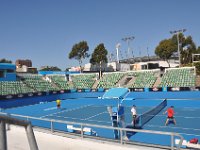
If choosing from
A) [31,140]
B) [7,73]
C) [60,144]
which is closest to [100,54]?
[7,73]

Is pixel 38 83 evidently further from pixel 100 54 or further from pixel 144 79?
Answer: pixel 100 54

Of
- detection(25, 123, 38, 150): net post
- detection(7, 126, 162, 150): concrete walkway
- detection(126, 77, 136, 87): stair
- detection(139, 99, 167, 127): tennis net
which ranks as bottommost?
detection(139, 99, 167, 127): tennis net

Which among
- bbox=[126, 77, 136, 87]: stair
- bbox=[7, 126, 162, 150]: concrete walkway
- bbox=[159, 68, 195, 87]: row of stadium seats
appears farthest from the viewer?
bbox=[126, 77, 136, 87]: stair

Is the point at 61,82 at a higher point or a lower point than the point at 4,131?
lower

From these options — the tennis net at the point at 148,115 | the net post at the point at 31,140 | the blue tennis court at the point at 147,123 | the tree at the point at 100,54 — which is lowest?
the blue tennis court at the point at 147,123

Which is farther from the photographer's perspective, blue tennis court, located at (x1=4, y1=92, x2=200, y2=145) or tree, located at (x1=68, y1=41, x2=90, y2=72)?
tree, located at (x1=68, y1=41, x2=90, y2=72)

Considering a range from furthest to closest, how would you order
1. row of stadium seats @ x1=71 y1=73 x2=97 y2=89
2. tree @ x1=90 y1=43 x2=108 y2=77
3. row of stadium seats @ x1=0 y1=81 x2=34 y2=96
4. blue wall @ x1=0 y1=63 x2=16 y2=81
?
tree @ x1=90 y1=43 x2=108 y2=77 < row of stadium seats @ x1=71 y1=73 x2=97 y2=89 < blue wall @ x1=0 y1=63 x2=16 y2=81 < row of stadium seats @ x1=0 y1=81 x2=34 y2=96

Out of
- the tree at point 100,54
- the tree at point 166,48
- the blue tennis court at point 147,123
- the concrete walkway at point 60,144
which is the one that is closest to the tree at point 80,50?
the tree at point 100,54

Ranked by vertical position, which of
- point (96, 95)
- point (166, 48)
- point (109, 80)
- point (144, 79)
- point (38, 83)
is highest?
point (166, 48)

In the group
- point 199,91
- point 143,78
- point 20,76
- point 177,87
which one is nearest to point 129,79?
point 143,78

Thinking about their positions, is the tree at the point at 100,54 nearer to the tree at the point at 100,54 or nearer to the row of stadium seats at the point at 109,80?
the tree at the point at 100,54

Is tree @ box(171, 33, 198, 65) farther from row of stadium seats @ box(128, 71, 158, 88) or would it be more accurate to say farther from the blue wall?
the blue wall

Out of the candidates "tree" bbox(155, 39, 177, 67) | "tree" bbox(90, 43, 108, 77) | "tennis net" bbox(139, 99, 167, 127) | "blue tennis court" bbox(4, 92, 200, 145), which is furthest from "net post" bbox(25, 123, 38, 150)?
"tree" bbox(90, 43, 108, 77)

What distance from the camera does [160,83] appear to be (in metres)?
39.3
